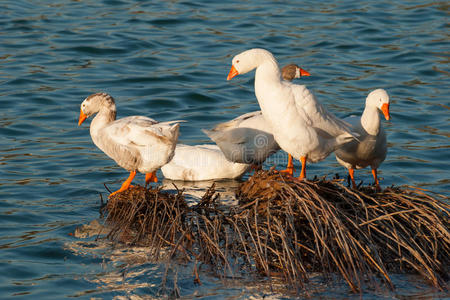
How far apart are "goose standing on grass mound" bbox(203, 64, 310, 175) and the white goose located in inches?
37.0

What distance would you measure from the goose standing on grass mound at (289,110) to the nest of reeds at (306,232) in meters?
0.53

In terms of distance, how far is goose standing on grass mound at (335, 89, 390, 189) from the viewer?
828cm

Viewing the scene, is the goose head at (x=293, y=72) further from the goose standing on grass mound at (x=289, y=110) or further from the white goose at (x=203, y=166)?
the goose standing on grass mound at (x=289, y=110)

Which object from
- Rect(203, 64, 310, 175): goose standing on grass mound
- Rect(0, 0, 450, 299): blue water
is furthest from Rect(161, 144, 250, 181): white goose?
Rect(203, 64, 310, 175): goose standing on grass mound

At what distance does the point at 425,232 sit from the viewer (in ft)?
24.3

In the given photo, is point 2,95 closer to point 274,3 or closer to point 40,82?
point 40,82

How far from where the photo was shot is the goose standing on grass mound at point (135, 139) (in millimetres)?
8312

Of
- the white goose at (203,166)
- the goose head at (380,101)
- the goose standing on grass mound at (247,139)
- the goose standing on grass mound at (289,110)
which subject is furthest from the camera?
the white goose at (203,166)

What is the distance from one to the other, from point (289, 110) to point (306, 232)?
1387 mm

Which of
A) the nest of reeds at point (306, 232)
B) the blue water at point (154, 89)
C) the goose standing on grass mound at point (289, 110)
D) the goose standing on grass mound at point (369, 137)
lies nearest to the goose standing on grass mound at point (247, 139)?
the blue water at point (154, 89)

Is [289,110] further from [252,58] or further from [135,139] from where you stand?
[135,139]

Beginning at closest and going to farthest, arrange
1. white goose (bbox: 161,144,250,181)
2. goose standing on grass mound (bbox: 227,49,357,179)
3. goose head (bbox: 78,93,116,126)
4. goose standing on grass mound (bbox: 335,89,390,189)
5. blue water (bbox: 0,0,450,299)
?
blue water (bbox: 0,0,450,299), goose standing on grass mound (bbox: 227,49,357,179), goose standing on grass mound (bbox: 335,89,390,189), goose head (bbox: 78,93,116,126), white goose (bbox: 161,144,250,181)

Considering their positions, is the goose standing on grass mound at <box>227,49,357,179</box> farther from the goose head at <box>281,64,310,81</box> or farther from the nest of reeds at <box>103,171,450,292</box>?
the goose head at <box>281,64,310,81</box>

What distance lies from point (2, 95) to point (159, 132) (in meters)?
6.51
